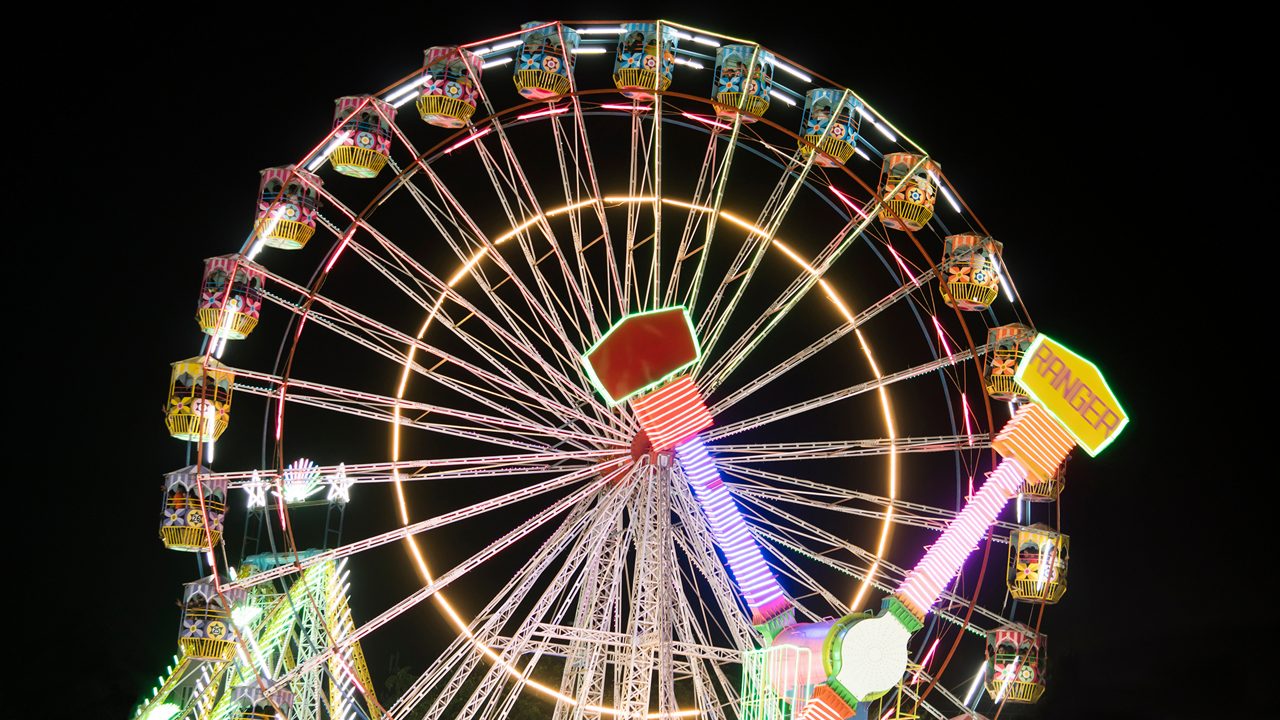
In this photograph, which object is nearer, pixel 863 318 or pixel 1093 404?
pixel 1093 404

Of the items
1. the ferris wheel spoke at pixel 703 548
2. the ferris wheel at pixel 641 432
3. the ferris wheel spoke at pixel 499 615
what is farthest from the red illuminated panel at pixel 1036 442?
the ferris wheel spoke at pixel 499 615

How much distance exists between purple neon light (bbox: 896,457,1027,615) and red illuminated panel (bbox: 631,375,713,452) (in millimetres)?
2580

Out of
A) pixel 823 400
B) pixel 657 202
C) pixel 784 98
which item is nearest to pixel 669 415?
pixel 657 202

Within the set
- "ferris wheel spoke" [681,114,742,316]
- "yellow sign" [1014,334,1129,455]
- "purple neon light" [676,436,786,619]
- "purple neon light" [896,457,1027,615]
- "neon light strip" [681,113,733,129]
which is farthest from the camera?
"neon light strip" [681,113,733,129]

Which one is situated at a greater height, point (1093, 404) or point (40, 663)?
point (1093, 404)

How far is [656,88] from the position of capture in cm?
1670

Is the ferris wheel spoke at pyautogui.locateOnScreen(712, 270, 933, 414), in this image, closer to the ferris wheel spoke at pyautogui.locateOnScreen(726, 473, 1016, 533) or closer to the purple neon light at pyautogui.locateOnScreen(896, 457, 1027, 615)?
the ferris wheel spoke at pyautogui.locateOnScreen(726, 473, 1016, 533)

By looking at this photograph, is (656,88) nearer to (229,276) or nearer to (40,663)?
(229,276)

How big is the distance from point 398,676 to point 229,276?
12.2 m

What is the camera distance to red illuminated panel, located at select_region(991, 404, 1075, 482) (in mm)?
14828

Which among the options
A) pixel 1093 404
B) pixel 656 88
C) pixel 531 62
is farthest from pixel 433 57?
pixel 1093 404

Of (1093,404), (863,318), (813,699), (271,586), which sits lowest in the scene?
(813,699)

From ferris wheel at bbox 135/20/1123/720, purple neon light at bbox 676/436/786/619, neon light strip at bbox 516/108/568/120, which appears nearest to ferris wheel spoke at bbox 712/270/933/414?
ferris wheel at bbox 135/20/1123/720

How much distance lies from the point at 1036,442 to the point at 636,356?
4.45 meters
